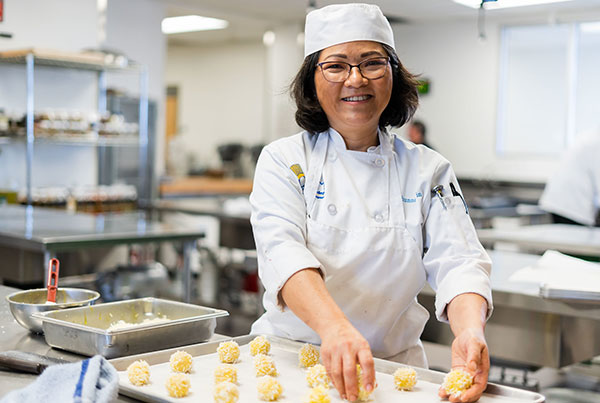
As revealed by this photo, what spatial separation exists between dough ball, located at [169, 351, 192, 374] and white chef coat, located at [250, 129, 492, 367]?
0.26 metres

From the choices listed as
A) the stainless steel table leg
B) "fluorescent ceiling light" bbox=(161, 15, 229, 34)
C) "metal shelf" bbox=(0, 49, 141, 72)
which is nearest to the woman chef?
the stainless steel table leg

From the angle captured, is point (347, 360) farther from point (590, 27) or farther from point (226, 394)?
point (590, 27)

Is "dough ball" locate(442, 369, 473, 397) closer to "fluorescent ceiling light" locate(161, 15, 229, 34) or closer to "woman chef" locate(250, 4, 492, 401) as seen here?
"woman chef" locate(250, 4, 492, 401)

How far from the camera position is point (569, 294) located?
7.72 ft

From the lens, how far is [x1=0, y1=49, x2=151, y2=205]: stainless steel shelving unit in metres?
5.14

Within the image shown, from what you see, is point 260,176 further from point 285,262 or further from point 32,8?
point 32,8

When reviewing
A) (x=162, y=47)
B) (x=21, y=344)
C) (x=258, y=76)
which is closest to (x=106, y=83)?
(x=162, y=47)

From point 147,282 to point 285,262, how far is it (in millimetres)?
2721

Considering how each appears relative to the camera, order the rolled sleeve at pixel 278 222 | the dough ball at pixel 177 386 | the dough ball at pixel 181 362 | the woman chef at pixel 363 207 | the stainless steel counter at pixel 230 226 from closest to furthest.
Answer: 1. the dough ball at pixel 177 386
2. the dough ball at pixel 181 362
3. the rolled sleeve at pixel 278 222
4. the woman chef at pixel 363 207
5. the stainless steel counter at pixel 230 226

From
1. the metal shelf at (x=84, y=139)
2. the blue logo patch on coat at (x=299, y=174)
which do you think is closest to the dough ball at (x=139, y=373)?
the blue logo patch on coat at (x=299, y=174)

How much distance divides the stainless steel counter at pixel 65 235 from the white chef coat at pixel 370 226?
6.05ft

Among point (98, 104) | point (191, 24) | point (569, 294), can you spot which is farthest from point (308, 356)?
point (191, 24)

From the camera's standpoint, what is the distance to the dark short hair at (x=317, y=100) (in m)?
1.73

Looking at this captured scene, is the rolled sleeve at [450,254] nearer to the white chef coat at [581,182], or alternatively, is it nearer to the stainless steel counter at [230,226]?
the stainless steel counter at [230,226]
